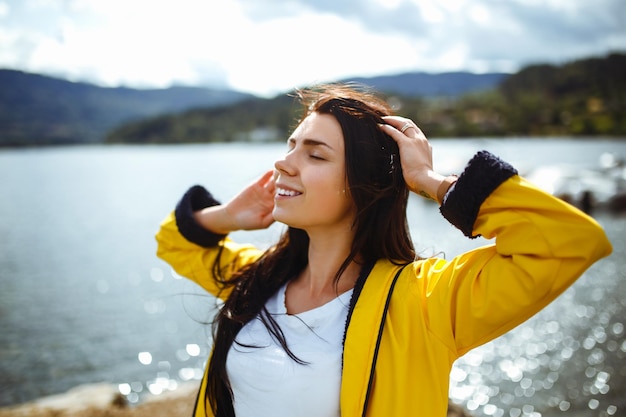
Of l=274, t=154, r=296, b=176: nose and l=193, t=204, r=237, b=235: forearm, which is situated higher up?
l=274, t=154, r=296, b=176: nose

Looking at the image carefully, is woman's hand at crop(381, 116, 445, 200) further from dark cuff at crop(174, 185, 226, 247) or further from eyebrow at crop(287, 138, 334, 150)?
dark cuff at crop(174, 185, 226, 247)

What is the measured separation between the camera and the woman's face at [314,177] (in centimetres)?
215

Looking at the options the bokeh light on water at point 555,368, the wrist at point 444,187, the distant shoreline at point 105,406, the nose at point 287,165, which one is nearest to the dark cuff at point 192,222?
the nose at point 287,165

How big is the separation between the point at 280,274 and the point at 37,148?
13034cm

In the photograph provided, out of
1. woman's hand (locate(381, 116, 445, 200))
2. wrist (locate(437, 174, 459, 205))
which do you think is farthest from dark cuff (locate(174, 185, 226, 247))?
wrist (locate(437, 174, 459, 205))

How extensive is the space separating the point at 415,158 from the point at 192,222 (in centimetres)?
126

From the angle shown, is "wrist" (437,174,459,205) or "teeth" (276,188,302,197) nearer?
"wrist" (437,174,459,205)

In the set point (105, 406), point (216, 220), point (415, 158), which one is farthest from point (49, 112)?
point (415, 158)

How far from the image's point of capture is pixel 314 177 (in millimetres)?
2131

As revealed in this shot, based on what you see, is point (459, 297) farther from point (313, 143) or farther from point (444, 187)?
point (313, 143)

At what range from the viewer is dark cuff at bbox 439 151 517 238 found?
1670 mm


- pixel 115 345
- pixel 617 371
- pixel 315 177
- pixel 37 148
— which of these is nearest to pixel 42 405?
pixel 115 345

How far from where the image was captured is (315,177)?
213cm

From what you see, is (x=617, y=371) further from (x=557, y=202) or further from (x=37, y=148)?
(x=37, y=148)
